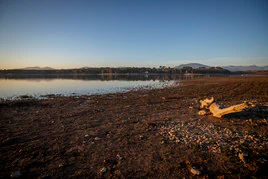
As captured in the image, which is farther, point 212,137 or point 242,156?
point 212,137

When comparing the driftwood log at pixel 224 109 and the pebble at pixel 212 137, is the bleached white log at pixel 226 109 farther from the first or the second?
the pebble at pixel 212 137

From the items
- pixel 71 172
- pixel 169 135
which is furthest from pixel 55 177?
pixel 169 135

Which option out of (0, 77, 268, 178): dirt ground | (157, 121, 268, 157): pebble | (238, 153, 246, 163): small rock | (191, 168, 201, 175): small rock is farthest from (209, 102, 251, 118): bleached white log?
(191, 168, 201, 175): small rock

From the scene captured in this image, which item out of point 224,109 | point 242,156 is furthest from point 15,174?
point 224,109

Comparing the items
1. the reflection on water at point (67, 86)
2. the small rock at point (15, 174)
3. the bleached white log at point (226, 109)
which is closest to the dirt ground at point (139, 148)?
the small rock at point (15, 174)

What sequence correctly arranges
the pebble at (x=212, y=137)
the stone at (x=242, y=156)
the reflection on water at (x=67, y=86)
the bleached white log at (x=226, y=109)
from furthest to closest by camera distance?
1. the reflection on water at (x=67, y=86)
2. the bleached white log at (x=226, y=109)
3. the pebble at (x=212, y=137)
4. the stone at (x=242, y=156)

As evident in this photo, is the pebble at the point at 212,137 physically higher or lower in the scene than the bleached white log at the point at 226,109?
lower

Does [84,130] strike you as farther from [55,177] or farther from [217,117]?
[217,117]

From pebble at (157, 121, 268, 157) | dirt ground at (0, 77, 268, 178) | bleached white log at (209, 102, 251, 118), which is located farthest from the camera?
bleached white log at (209, 102, 251, 118)

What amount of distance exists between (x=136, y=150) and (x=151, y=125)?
2.49 m

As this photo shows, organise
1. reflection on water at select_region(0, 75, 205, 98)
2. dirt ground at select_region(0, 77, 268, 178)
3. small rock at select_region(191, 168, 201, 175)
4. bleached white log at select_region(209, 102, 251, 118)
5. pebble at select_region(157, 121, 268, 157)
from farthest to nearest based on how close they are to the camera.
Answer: reflection on water at select_region(0, 75, 205, 98) → bleached white log at select_region(209, 102, 251, 118) → pebble at select_region(157, 121, 268, 157) → dirt ground at select_region(0, 77, 268, 178) → small rock at select_region(191, 168, 201, 175)

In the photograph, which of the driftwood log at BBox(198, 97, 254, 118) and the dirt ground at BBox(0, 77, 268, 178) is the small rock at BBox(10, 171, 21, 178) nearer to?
the dirt ground at BBox(0, 77, 268, 178)

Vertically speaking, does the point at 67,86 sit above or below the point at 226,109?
A: below

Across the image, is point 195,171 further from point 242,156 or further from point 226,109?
point 226,109
